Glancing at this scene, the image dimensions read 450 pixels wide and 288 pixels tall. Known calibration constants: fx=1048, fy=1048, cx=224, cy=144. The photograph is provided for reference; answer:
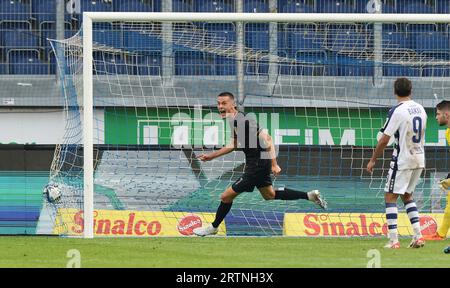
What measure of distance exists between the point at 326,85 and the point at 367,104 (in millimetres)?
2210

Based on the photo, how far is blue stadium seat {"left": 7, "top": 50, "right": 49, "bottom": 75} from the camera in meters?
26.3

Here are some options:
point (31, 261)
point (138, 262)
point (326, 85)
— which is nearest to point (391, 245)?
point (138, 262)

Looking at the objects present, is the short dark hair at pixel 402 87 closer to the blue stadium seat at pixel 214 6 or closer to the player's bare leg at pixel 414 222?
the player's bare leg at pixel 414 222

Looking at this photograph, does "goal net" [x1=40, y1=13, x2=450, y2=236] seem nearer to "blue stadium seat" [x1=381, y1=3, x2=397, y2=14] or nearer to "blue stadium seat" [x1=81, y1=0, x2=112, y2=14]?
"blue stadium seat" [x1=381, y1=3, x2=397, y2=14]

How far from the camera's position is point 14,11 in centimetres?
2731

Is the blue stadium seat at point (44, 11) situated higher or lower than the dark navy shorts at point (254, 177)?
higher

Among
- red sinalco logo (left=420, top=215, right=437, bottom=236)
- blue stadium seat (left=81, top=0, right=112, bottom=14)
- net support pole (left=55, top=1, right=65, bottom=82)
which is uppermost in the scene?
blue stadium seat (left=81, top=0, right=112, bottom=14)

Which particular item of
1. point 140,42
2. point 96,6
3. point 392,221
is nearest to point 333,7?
point 96,6

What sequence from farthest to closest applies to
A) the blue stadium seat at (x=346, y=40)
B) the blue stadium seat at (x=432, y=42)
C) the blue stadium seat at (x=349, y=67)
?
1. the blue stadium seat at (x=432, y=42)
2. the blue stadium seat at (x=346, y=40)
3. the blue stadium seat at (x=349, y=67)

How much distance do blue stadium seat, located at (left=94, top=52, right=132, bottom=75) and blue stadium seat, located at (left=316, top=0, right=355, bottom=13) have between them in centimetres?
747

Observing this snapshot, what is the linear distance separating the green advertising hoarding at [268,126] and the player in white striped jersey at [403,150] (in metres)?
5.77

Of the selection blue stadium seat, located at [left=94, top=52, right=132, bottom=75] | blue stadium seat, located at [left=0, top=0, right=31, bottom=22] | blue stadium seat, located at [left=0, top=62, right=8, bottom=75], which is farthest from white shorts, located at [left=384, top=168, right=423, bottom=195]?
blue stadium seat, located at [left=0, top=0, right=31, bottom=22]

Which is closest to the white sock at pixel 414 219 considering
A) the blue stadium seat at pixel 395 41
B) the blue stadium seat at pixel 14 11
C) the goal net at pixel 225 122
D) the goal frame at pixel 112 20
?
the goal frame at pixel 112 20

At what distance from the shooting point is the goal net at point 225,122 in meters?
16.0
